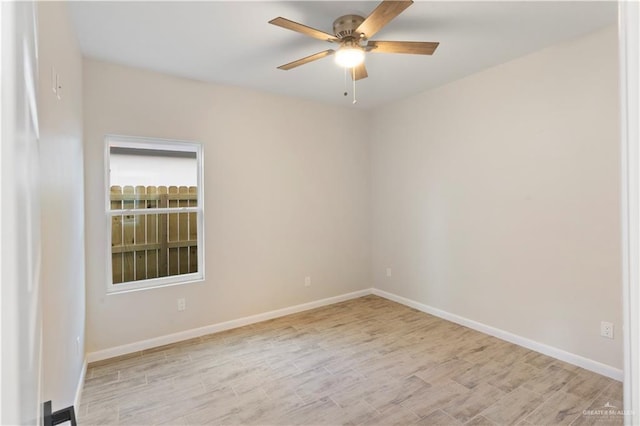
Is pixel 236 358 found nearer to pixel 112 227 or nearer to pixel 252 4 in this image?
pixel 112 227

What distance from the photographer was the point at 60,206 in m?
1.84

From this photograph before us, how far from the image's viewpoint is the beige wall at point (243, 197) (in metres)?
2.98

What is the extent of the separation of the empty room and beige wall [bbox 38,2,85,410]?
0.09ft

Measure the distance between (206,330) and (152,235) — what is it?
1205mm

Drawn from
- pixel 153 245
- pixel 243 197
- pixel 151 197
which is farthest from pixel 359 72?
pixel 153 245

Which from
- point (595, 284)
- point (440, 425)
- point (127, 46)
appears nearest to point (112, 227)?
point (127, 46)

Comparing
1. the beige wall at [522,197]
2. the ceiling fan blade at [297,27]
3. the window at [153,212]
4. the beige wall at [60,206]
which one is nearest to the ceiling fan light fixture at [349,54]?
the ceiling fan blade at [297,27]

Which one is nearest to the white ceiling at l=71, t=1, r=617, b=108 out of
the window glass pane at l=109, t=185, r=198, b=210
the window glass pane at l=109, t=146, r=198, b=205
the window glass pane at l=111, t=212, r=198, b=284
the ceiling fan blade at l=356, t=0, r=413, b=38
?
the ceiling fan blade at l=356, t=0, r=413, b=38

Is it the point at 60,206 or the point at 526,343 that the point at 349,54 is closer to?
the point at 60,206

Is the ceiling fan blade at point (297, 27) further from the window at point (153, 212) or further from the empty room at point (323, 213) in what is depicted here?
the window at point (153, 212)

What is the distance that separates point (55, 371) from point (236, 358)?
5.01 ft

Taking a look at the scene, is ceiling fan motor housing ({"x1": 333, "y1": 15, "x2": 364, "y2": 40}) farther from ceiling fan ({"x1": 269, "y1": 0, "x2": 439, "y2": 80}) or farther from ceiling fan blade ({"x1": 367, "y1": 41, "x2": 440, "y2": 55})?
ceiling fan blade ({"x1": 367, "y1": 41, "x2": 440, "y2": 55})

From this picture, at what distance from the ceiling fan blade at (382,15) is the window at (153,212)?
2.24m

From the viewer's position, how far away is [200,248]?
356 centimetres
